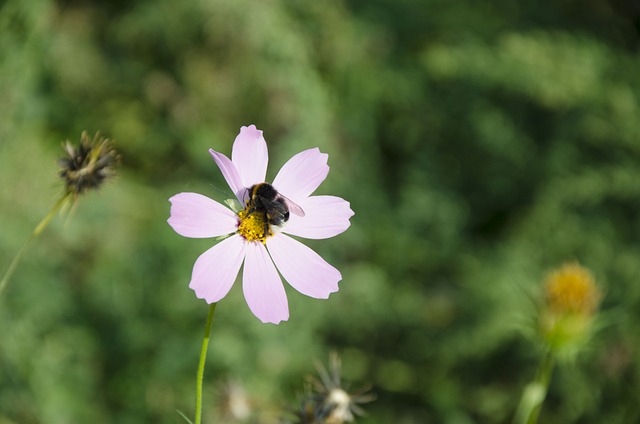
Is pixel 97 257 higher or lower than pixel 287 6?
lower

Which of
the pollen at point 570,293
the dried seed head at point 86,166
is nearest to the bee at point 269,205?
the dried seed head at point 86,166

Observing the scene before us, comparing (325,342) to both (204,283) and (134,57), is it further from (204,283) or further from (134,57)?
(204,283)

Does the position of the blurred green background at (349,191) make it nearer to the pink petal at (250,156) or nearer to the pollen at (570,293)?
the pollen at (570,293)

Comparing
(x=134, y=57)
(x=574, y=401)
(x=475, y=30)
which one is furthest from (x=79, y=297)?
(x=475, y=30)

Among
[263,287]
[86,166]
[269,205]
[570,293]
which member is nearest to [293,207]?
[269,205]

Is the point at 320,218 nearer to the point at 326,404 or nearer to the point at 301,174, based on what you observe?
the point at 301,174

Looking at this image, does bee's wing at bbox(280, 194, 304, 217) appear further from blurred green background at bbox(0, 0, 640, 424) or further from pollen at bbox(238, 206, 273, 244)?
blurred green background at bbox(0, 0, 640, 424)
